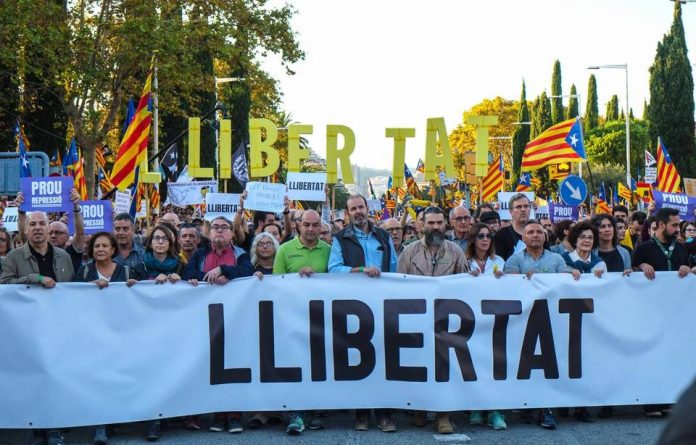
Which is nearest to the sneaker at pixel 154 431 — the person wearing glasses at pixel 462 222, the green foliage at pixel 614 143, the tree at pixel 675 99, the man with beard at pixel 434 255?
the man with beard at pixel 434 255

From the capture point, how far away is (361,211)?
780cm

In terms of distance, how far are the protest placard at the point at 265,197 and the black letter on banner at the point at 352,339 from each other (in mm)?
2608

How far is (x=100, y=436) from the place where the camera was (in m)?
7.05

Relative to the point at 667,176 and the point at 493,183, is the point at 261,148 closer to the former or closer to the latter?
the point at 667,176

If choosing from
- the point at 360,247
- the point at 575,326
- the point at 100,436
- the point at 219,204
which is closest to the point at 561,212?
the point at 219,204

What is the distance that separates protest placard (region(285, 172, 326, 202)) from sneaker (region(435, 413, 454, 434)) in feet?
12.4

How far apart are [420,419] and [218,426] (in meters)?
1.53

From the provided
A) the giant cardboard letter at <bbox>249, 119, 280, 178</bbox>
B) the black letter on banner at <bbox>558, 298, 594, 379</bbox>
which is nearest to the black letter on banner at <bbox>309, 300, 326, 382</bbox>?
the black letter on banner at <bbox>558, 298, 594, 379</bbox>

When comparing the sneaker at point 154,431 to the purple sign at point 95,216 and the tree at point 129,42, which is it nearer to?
the purple sign at point 95,216

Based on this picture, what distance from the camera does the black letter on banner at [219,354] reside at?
291 inches

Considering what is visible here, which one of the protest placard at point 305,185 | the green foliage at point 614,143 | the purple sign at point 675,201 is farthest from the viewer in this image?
the green foliage at point 614,143

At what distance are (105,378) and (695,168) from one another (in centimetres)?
4260

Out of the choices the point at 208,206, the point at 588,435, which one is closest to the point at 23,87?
the point at 208,206

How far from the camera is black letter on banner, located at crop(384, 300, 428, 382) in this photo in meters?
7.44
